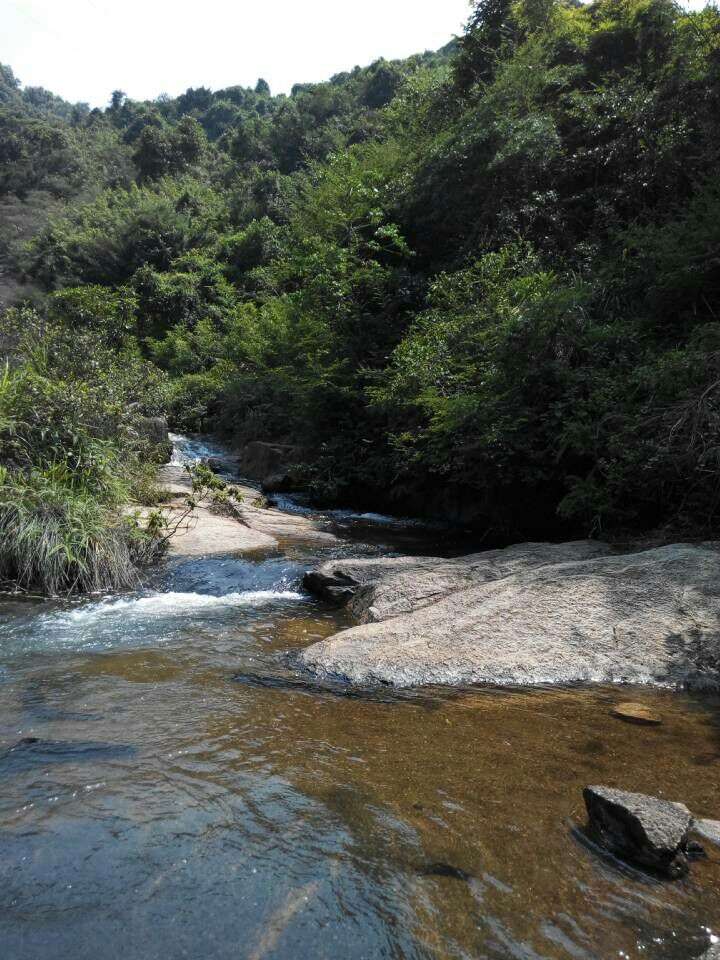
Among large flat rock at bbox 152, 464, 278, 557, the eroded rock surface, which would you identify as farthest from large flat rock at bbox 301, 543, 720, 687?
large flat rock at bbox 152, 464, 278, 557

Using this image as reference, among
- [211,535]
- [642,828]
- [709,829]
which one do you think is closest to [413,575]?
[211,535]

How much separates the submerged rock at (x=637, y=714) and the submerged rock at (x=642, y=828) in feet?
3.60

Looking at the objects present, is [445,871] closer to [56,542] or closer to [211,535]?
[56,542]

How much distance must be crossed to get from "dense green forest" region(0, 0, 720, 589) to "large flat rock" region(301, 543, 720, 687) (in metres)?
2.03

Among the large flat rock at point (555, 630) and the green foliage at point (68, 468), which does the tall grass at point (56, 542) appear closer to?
the green foliage at point (68, 468)

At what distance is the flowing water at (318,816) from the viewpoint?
2.28m

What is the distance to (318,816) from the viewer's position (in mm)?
2918

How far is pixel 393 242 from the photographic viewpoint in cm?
1573

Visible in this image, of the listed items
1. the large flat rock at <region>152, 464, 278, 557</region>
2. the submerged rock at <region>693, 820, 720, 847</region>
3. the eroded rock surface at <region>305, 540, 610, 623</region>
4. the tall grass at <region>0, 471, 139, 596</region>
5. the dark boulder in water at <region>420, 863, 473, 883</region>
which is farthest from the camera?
the large flat rock at <region>152, 464, 278, 557</region>

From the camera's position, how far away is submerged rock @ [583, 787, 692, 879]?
2555mm

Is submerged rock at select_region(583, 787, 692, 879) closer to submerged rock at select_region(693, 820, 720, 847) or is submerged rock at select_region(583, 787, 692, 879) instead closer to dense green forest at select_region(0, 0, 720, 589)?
submerged rock at select_region(693, 820, 720, 847)

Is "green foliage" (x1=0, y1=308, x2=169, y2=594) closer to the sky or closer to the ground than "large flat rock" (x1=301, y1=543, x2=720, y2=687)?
closer to the sky

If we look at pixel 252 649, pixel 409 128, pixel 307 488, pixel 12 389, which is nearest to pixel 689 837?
pixel 252 649

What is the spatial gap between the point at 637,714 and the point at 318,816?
82.0 inches
